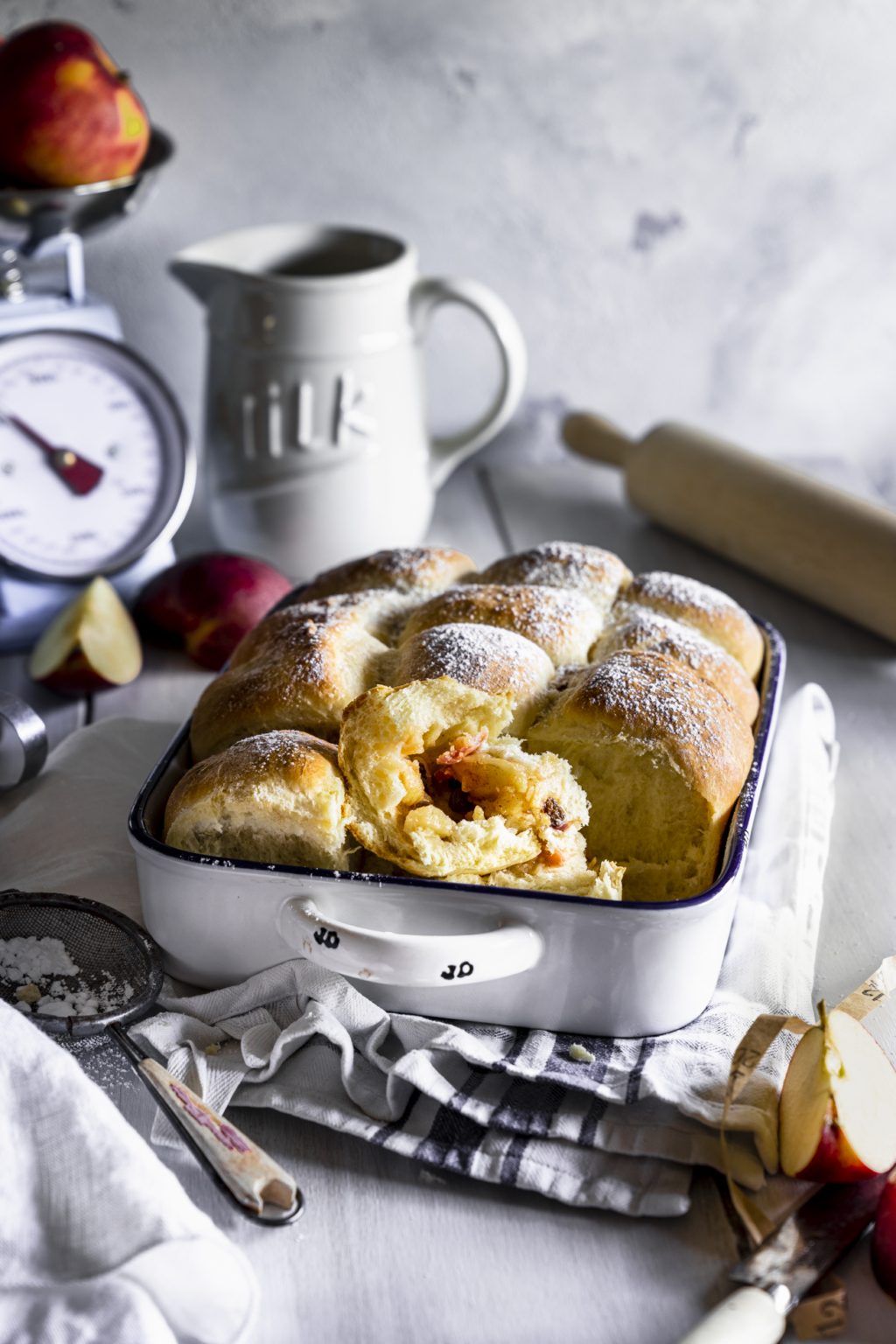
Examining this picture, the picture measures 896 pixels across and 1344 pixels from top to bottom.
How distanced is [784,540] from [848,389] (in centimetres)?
54

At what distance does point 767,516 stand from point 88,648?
740 mm

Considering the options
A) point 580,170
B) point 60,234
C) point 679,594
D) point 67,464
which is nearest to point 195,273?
point 60,234

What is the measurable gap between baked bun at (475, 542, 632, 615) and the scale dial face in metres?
0.39

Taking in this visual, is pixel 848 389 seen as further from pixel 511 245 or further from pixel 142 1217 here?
pixel 142 1217

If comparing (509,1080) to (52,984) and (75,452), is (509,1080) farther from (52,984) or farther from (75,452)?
(75,452)

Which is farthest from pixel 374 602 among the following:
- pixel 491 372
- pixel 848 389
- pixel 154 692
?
pixel 848 389

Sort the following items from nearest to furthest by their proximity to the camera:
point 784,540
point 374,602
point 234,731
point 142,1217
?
point 142,1217, point 234,731, point 374,602, point 784,540

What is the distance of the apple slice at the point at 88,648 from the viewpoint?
1289 millimetres

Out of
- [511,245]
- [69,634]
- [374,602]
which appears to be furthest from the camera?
[511,245]

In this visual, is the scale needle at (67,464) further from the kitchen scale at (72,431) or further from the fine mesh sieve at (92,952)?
the fine mesh sieve at (92,952)

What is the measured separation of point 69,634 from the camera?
1.30 metres

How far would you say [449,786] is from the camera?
0.89m

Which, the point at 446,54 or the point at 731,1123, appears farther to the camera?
the point at 446,54

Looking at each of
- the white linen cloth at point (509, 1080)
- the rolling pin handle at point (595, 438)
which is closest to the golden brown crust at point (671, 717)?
the white linen cloth at point (509, 1080)
